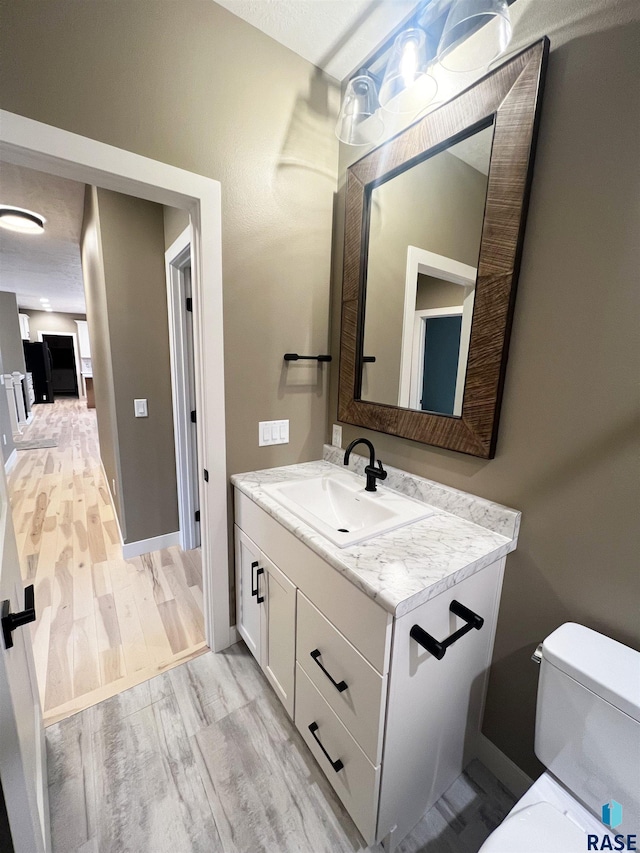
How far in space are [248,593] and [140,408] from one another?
1.53 meters

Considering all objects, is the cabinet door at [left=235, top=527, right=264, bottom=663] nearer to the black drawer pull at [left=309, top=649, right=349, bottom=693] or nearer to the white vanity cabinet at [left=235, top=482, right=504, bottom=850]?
the white vanity cabinet at [left=235, top=482, right=504, bottom=850]

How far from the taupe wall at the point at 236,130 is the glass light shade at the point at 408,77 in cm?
41

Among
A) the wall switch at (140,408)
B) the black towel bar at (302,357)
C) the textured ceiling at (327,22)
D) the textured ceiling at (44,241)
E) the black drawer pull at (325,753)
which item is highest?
the textured ceiling at (327,22)

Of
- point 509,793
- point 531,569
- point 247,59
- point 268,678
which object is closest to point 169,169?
point 247,59

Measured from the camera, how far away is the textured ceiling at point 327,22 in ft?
3.92

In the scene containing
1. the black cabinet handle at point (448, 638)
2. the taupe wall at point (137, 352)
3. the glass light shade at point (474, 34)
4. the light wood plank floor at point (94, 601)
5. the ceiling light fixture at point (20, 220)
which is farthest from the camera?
the ceiling light fixture at point (20, 220)

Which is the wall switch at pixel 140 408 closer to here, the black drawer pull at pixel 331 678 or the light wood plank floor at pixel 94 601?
the light wood plank floor at pixel 94 601

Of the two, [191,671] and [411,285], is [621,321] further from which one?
[191,671]

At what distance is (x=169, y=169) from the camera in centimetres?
123

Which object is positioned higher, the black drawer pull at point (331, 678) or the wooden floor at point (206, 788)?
the black drawer pull at point (331, 678)

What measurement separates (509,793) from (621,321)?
155 centimetres

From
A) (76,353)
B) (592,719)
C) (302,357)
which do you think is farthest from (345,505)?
(76,353)

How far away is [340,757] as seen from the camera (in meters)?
1.06

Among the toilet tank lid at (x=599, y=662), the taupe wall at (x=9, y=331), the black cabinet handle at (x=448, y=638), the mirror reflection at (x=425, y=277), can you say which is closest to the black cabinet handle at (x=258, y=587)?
the black cabinet handle at (x=448, y=638)
